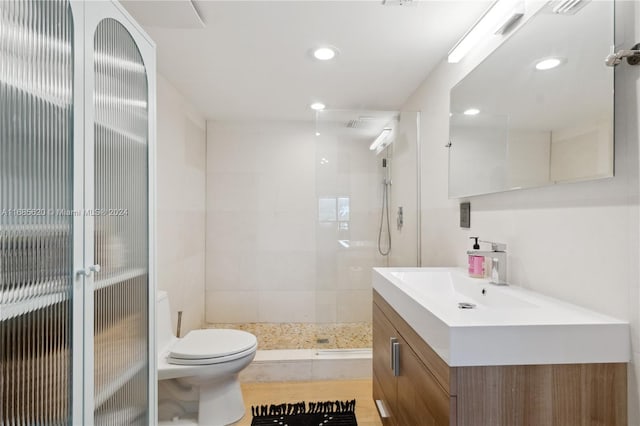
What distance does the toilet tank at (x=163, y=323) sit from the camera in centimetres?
199

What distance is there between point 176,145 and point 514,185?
232 cm

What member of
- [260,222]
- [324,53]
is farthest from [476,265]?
[260,222]

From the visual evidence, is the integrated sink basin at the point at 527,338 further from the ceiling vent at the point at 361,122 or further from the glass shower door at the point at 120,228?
the ceiling vent at the point at 361,122

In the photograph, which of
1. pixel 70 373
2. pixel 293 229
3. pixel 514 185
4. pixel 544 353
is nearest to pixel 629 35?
pixel 514 185

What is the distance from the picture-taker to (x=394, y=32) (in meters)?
1.77

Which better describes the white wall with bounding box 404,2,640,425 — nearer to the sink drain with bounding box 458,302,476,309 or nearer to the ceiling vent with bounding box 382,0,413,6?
the sink drain with bounding box 458,302,476,309

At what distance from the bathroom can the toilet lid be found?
1.43 feet

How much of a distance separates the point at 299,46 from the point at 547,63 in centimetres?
127

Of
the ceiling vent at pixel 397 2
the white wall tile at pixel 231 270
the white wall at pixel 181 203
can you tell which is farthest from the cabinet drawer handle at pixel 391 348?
the white wall tile at pixel 231 270

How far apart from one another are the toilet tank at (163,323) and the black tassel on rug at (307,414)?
2.25ft

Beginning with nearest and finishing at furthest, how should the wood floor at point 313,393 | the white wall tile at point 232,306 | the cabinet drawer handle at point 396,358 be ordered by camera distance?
the cabinet drawer handle at point 396,358 < the wood floor at point 313,393 < the white wall tile at point 232,306

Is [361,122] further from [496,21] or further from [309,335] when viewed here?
[309,335]

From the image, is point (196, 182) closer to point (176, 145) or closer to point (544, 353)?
point (176, 145)

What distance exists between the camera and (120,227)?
123 centimetres
